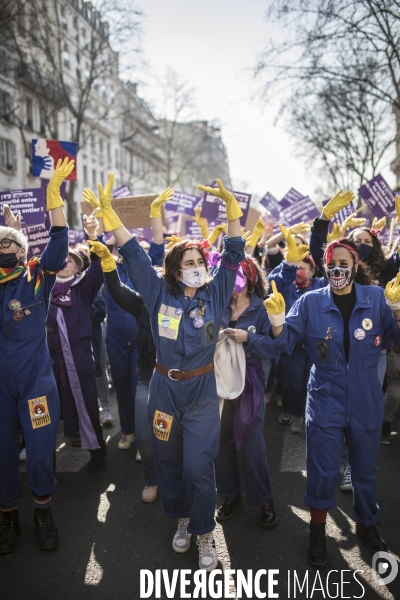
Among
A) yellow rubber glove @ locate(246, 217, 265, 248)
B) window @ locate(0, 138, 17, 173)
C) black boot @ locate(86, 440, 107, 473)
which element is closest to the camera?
yellow rubber glove @ locate(246, 217, 265, 248)

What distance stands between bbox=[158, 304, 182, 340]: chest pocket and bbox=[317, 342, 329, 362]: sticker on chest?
895mm

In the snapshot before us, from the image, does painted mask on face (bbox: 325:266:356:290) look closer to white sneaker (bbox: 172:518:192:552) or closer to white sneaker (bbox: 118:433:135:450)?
white sneaker (bbox: 172:518:192:552)

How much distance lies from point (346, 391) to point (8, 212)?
9.51 feet

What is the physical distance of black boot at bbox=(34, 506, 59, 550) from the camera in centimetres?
328

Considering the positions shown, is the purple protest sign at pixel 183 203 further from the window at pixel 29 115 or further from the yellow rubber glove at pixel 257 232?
the window at pixel 29 115

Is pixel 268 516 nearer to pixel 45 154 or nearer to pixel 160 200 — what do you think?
pixel 160 200

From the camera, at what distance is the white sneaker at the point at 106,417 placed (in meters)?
5.75

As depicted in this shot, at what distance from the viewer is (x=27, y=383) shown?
330 centimetres

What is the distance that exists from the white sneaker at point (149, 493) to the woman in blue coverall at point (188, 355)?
82cm

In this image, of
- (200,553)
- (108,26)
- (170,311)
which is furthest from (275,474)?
(108,26)


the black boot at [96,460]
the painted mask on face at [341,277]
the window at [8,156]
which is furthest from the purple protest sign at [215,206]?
the window at [8,156]

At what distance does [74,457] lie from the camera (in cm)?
488

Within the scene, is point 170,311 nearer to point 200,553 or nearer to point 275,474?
point 200,553

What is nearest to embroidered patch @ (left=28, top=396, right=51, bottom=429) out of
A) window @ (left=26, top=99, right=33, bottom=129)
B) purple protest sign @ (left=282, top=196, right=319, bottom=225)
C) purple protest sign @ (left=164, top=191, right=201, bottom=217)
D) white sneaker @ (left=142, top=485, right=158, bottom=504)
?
white sneaker @ (left=142, top=485, right=158, bottom=504)
